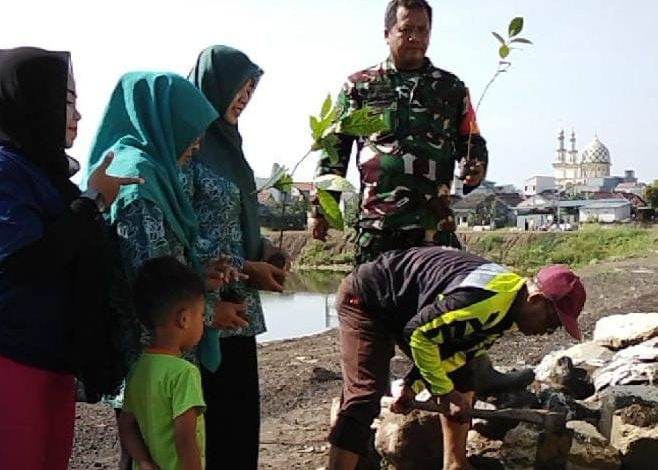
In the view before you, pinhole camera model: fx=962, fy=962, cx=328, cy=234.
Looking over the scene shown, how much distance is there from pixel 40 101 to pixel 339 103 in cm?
196

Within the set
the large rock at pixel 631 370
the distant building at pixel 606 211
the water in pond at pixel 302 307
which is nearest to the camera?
the large rock at pixel 631 370

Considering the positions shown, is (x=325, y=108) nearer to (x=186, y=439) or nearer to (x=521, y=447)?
(x=186, y=439)

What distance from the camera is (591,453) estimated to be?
423cm

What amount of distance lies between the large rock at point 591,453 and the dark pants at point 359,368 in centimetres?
68

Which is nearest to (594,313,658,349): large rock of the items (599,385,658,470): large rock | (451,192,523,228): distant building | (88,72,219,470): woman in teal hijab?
(599,385,658,470): large rock

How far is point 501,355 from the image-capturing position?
755 centimetres

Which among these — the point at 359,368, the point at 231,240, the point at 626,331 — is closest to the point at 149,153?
the point at 231,240

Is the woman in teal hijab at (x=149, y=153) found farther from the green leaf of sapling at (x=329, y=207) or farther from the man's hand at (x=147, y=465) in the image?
the green leaf of sapling at (x=329, y=207)

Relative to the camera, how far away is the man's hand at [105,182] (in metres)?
2.57

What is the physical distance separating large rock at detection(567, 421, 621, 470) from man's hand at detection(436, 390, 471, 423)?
56cm

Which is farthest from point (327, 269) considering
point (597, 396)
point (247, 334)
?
point (247, 334)

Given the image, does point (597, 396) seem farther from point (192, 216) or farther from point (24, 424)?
point (24, 424)

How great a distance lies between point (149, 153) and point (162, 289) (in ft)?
1.34

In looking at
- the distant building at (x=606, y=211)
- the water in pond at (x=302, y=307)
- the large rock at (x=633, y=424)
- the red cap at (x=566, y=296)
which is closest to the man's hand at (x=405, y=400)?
the red cap at (x=566, y=296)
